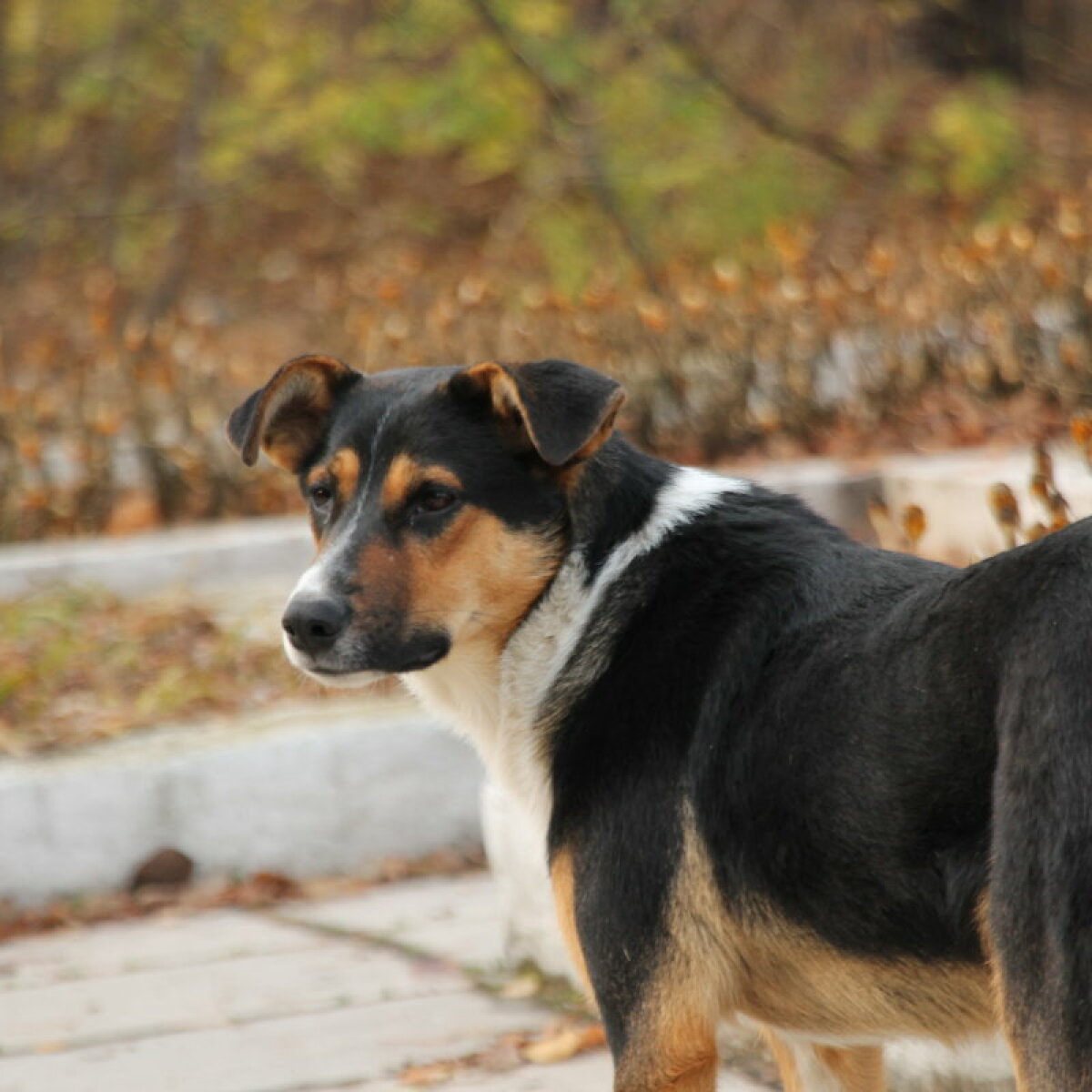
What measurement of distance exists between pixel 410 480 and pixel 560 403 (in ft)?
1.15

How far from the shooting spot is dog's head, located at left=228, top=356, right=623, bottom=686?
3.30 meters

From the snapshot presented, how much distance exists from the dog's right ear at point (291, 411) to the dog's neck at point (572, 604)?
2.08 ft

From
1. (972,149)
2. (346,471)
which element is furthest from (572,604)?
(972,149)

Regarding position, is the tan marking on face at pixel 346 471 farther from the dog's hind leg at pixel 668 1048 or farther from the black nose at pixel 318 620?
the dog's hind leg at pixel 668 1048

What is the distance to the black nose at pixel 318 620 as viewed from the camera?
3.28 m

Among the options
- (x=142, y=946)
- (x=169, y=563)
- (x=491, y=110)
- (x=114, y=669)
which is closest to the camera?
(x=142, y=946)

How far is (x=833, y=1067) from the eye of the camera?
11.1 feet

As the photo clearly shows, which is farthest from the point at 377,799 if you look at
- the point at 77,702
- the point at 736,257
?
the point at 736,257

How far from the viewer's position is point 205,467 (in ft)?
29.2

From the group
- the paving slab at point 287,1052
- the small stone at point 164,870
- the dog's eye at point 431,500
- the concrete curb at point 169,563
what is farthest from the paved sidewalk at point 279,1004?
the concrete curb at point 169,563

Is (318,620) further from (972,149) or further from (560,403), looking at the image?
(972,149)

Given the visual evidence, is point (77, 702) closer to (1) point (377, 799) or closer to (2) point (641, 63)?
(1) point (377, 799)

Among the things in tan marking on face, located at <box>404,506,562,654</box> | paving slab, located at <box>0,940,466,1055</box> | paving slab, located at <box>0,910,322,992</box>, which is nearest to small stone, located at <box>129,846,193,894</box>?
paving slab, located at <box>0,910,322,992</box>

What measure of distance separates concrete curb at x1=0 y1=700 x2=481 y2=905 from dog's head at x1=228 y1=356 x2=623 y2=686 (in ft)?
7.63
